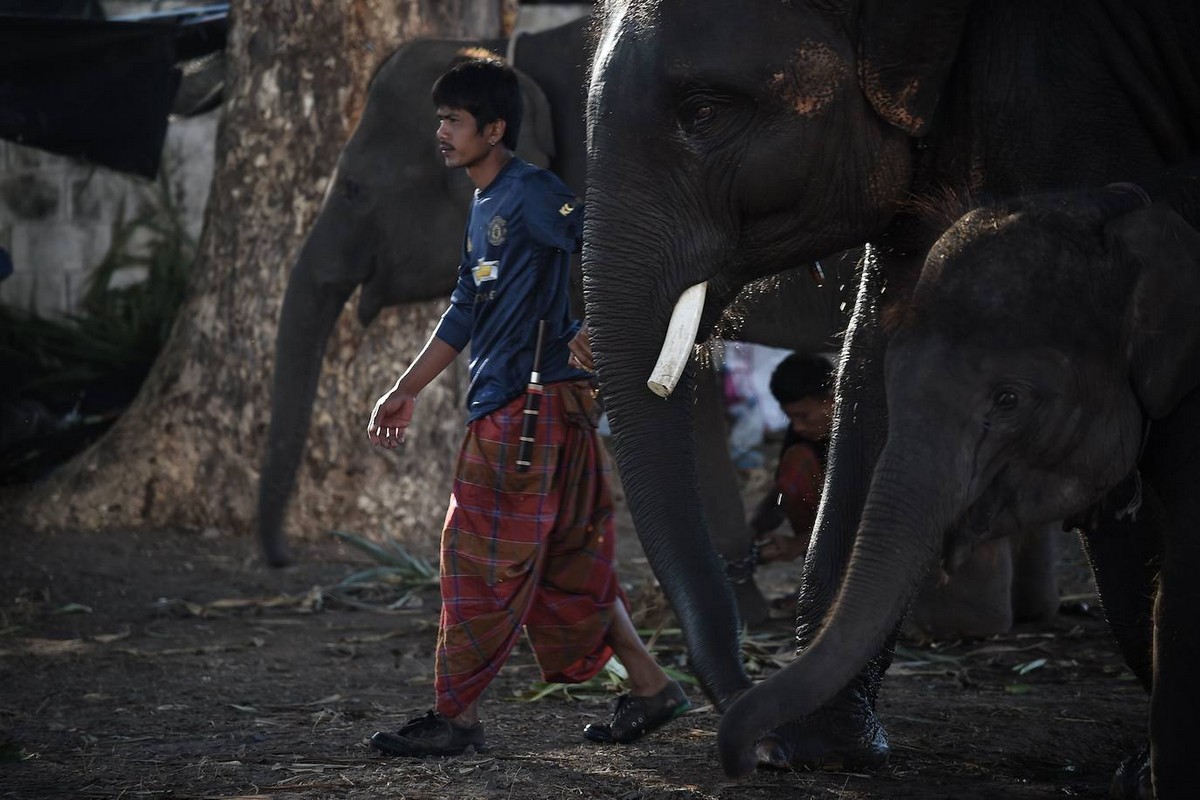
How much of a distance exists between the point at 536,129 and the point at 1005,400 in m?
3.67

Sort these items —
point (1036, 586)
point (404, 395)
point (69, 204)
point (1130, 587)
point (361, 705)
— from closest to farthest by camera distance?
point (1130, 587)
point (404, 395)
point (361, 705)
point (1036, 586)
point (69, 204)

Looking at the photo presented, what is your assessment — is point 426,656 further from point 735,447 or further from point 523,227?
point 735,447

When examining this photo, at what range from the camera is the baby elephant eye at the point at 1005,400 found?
2.87 metres

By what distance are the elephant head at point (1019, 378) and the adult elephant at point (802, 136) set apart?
62 cm

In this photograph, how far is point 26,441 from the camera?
8.80 metres

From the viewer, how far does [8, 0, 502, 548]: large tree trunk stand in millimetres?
8109

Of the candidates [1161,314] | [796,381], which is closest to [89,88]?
[796,381]

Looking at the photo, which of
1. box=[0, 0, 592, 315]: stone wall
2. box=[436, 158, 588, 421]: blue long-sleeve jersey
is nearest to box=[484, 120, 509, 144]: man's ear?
box=[436, 158, 588, 421]: blue long-sleeve jersey

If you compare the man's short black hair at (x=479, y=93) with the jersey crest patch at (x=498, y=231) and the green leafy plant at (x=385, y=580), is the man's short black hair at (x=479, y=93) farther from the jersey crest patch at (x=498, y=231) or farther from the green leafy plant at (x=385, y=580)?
the green leafy plant at (x=385, y=580)

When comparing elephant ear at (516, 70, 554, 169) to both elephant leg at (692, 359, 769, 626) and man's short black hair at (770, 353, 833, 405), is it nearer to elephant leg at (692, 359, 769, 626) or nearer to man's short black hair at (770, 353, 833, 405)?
elephant leg at (692, 359, 769, 626)

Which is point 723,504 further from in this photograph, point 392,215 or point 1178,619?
point 1178,619

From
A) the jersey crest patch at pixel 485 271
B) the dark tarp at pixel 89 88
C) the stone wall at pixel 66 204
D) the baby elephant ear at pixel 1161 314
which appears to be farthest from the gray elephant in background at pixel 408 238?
the stone wall at pixel 66 204

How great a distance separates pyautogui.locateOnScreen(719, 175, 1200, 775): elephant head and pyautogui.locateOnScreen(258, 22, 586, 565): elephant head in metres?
3.59

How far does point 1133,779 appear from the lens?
362 centimetres
